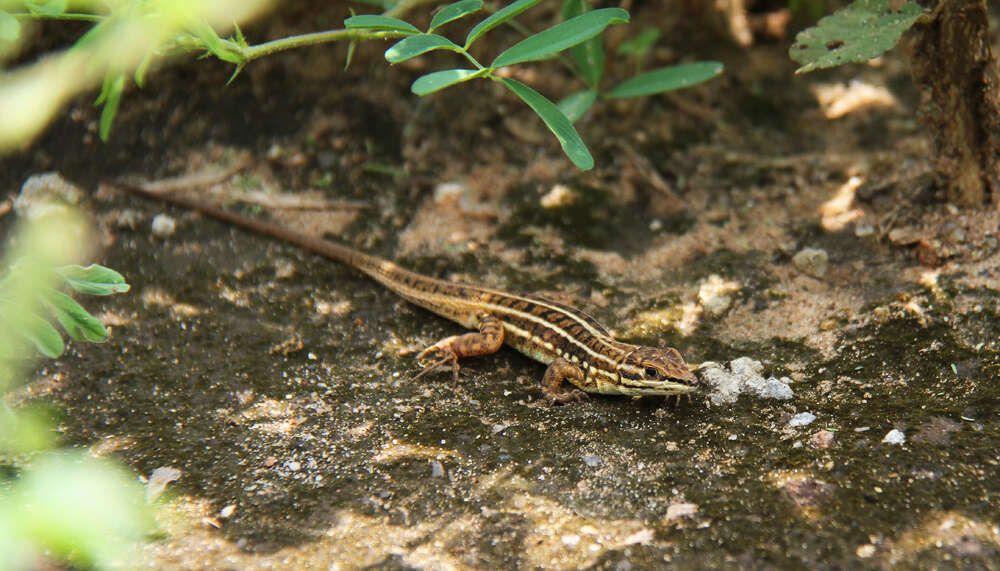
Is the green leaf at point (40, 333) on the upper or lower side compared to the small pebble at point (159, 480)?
upper

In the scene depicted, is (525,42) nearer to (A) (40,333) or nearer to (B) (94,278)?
(B) (94,278)

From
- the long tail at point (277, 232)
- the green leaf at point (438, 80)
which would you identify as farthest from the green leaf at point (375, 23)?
the long tail at point (277, 232)

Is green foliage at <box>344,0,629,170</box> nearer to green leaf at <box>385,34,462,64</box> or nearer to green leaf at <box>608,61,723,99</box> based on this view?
green leaf at <box>385,34,462,64</box>

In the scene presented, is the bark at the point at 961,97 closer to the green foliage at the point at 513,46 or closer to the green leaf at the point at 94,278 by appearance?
the green foliage at the point at 513,46

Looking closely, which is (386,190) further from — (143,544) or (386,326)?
(143,544)

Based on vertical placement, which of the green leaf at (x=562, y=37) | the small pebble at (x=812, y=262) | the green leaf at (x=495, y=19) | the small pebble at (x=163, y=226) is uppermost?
the small pebble at (x=163, y=226)

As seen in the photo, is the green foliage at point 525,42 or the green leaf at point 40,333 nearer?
the green leaf at point 40,333

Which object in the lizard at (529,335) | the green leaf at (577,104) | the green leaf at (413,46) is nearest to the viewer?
the green leaf at (413,46)

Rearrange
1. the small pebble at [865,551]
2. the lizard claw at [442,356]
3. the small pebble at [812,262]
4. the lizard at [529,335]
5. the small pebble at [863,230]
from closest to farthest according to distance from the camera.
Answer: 1. the small pebble at [865,551]
2. the lizard at [529,335]
3. the lizard claw at [442,356]
4. the small pebble at [812,262]
5. the small pebble at [863,230]
